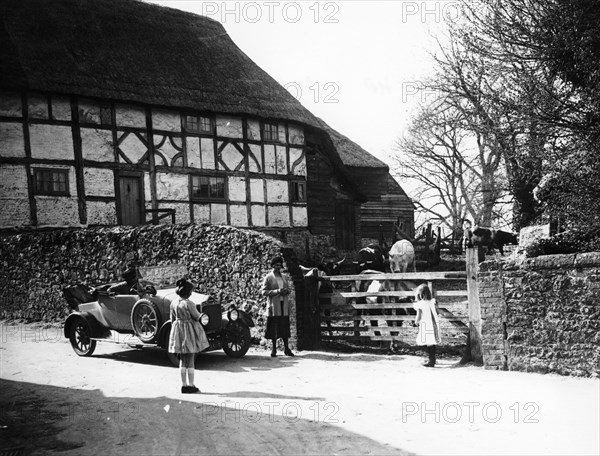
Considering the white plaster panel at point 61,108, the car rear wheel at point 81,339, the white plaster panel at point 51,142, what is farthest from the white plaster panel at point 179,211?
the car rear wheel at point 81,339

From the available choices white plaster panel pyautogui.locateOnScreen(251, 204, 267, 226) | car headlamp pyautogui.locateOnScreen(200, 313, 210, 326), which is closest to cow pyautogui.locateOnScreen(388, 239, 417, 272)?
car headlamp pyautogui.locateOnScreen(200, 313, 210, 326)

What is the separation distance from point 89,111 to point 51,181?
2.60 metres

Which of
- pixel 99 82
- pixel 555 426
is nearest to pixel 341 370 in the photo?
pixel 555 426

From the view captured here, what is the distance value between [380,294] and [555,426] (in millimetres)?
4733

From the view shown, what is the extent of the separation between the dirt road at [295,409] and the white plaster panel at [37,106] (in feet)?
34.2

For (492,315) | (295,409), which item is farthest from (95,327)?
(492,315)

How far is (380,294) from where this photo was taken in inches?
393

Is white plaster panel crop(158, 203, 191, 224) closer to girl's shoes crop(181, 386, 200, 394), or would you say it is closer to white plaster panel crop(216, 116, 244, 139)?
white plaster panel crop(216, 116, 244, 139)

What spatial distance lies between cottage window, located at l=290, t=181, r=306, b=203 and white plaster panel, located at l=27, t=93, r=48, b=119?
9265 mm

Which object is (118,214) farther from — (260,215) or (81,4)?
(81,4)

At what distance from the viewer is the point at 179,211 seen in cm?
1997

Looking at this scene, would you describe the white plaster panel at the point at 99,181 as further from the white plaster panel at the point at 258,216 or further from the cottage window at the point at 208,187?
the white plaster panel at the point at 258,216

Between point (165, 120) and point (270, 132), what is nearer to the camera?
point (165, 120)

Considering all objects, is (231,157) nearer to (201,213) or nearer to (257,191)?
(257,191)
